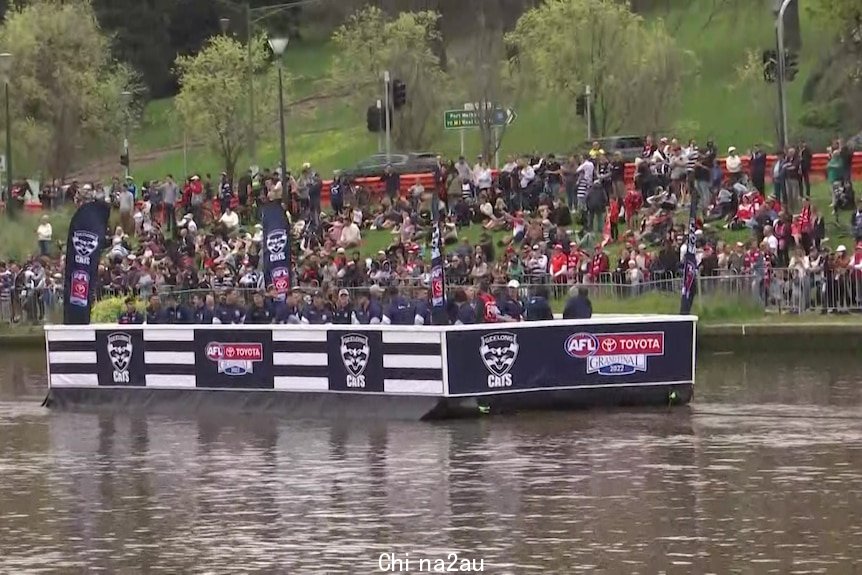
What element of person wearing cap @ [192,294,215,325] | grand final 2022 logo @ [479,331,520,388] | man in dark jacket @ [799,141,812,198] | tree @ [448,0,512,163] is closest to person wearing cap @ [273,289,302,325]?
person wearing cap @ [192,294,215,325]

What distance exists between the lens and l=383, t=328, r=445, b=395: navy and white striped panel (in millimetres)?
24953

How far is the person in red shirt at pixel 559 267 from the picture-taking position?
3731cm

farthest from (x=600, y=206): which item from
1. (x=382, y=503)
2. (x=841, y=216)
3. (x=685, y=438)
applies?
(x=382, y=503)

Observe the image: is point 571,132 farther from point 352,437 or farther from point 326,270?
point 352,437

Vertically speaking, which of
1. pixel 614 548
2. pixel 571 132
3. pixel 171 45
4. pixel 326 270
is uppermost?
pixel 171 45

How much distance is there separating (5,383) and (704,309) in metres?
13.6

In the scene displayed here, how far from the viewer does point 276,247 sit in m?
31.5

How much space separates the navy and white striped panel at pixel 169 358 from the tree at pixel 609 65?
42842 mm

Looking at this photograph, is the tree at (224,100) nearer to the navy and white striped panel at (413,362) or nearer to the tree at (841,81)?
the tree at (841,81)

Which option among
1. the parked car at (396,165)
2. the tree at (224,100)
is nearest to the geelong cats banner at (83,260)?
the parked car at (396,165)

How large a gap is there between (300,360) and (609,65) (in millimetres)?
45490

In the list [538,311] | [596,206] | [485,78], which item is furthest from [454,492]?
[485,78]

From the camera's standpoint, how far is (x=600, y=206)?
42844 millimetres

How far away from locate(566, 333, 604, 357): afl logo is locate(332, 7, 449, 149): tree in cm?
4996
